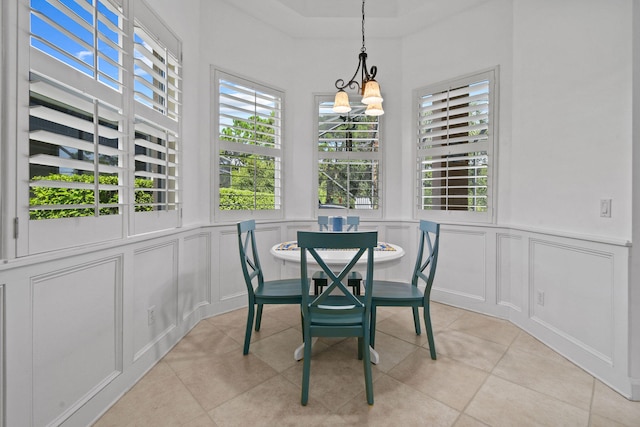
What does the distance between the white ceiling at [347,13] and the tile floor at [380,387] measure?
3.20 m

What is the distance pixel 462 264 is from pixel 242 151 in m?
2.66

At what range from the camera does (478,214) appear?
121 inches

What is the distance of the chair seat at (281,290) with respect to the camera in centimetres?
211

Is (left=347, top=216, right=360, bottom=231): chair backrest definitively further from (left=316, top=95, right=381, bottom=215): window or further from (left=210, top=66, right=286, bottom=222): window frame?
(left=210, top=66, right=286, bottom=222): window frame

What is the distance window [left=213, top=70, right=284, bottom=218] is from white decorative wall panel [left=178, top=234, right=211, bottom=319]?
40cm

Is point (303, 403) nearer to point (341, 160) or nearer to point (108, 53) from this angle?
point (108, 53)

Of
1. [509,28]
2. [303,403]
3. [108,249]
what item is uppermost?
[509,28]

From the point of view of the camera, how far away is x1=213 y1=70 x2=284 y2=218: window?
9.82ft

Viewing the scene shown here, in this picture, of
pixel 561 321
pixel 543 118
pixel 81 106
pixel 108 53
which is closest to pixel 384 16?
pixel 543 118

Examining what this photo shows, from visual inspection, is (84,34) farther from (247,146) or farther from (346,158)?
(346,158)

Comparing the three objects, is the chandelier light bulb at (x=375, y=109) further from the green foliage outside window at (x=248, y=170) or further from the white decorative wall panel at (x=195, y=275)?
the white decorative wall panel at (x=195, y=275)

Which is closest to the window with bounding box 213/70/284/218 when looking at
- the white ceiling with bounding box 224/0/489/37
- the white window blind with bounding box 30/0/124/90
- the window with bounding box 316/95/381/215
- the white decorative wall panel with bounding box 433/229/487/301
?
the window with bounding box 316/95/381/215

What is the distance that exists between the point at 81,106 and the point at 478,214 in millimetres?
3314

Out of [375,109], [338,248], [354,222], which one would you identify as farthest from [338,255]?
[375,109]
